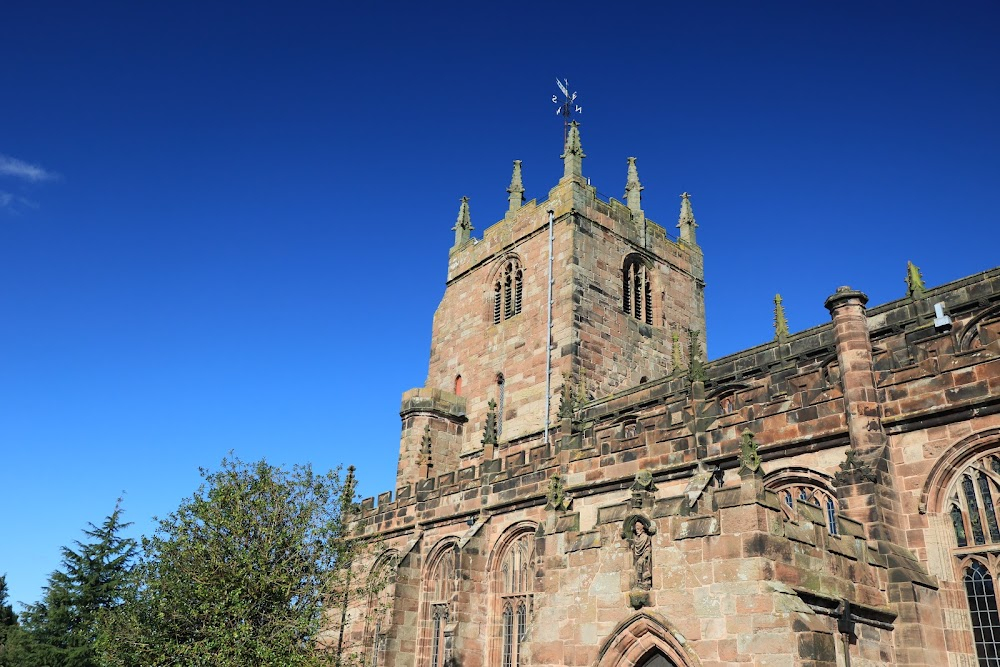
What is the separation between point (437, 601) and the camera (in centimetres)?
2533

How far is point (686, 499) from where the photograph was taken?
12609 mm

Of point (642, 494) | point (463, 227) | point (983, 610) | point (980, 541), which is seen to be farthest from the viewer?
point (463, 227)

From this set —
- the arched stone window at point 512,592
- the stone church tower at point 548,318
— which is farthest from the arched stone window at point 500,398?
the arched stone window at point 512,592

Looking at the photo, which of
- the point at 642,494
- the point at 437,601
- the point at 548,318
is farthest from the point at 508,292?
the point at 642,494

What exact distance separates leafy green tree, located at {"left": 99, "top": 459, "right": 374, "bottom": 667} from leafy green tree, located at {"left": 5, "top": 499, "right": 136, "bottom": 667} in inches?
327

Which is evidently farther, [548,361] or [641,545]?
[548,361]

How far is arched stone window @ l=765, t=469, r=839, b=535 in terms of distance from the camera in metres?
16.0

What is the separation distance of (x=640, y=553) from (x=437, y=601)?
14051 millimetres

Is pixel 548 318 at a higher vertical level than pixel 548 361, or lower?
higher

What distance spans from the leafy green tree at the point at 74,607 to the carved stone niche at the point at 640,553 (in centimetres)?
2050

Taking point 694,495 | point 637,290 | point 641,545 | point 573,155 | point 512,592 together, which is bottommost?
point 641,545

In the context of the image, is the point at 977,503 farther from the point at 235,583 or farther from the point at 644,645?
the point at 235,583

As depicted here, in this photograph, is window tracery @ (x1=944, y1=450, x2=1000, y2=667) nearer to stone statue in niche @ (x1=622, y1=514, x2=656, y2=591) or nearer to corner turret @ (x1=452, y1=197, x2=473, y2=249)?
stone statue in niche @ (x1=622, y1=514, x2=656, y2=591)

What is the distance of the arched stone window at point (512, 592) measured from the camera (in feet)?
A: 73.9
